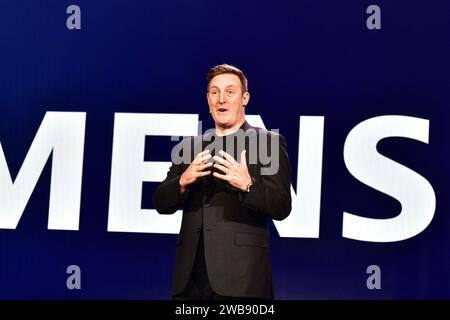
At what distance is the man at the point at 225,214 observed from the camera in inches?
133

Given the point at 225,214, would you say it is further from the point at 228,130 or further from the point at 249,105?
the point at 249,105

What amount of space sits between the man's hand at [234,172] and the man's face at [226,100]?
0.24m

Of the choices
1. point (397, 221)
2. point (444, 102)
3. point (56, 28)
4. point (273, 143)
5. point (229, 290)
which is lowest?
point (229, 290)

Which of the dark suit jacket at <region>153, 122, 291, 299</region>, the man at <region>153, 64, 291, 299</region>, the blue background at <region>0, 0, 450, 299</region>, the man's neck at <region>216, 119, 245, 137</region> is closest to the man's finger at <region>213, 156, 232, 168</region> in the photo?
the man at <region>153, 64, 291, 299</region>

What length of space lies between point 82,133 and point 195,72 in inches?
28.5

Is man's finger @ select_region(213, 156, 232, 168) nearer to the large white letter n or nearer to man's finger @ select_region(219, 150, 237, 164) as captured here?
man's finger @ select_region(219, 150, 237, 164)

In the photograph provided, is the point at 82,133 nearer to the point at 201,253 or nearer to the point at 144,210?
the point at 144,210

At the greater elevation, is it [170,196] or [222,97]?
[222,97]

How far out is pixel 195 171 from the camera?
3.38 metres

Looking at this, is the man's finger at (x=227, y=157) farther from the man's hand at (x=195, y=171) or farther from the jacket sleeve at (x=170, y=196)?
the jacket sleeve at (x=170, y=196)

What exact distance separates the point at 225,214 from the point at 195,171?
0.78 feet

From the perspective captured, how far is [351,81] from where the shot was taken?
4480 millimetres

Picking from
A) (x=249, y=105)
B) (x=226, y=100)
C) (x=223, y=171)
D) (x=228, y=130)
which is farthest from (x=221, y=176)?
(x=249, y=105)

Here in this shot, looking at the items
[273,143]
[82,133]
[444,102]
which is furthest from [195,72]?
[444,102]
